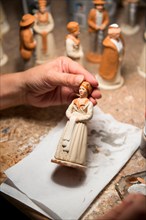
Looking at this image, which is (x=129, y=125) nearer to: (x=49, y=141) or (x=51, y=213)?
(x=49, y=141)

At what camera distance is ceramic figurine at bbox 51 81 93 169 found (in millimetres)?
724

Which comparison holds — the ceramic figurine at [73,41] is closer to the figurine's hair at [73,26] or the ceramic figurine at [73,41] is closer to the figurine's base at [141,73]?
the figurine's hair at [73,26]

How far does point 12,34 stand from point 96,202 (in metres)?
0.97

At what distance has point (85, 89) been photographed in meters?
0.79

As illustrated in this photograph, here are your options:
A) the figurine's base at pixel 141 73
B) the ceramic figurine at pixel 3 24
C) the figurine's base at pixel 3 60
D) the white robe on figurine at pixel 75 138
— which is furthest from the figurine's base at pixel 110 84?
the ceramic figurine at pixel 3 24

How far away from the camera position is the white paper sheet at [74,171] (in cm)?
74

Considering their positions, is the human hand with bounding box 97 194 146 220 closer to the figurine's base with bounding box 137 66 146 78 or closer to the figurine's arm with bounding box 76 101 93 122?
the figurine's arm with bounding box 76 101 93 122

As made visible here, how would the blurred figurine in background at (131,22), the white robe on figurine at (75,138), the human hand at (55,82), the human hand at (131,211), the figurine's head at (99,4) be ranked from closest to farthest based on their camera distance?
the human hand at (131,211)
the white robe on figurine at (75,138)
the human hand at (55,82)
the figurine's head at (99,4)
the blurred figurine in background at (131,22)

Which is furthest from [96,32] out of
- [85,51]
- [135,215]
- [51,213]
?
[135,215]

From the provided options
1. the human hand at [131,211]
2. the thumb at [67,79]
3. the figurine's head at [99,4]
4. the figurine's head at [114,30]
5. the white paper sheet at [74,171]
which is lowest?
the white paper sheet at [74,171]

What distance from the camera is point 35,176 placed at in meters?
0.80

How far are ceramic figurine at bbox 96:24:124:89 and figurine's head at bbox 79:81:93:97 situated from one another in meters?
0.24

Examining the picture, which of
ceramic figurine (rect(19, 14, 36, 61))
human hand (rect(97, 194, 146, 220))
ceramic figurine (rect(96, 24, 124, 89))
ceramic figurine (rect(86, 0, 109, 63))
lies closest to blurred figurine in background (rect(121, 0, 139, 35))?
ceramic figurine (rect(86, 0, 109, 63))

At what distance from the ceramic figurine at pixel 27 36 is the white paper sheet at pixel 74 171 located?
0.34 metres
